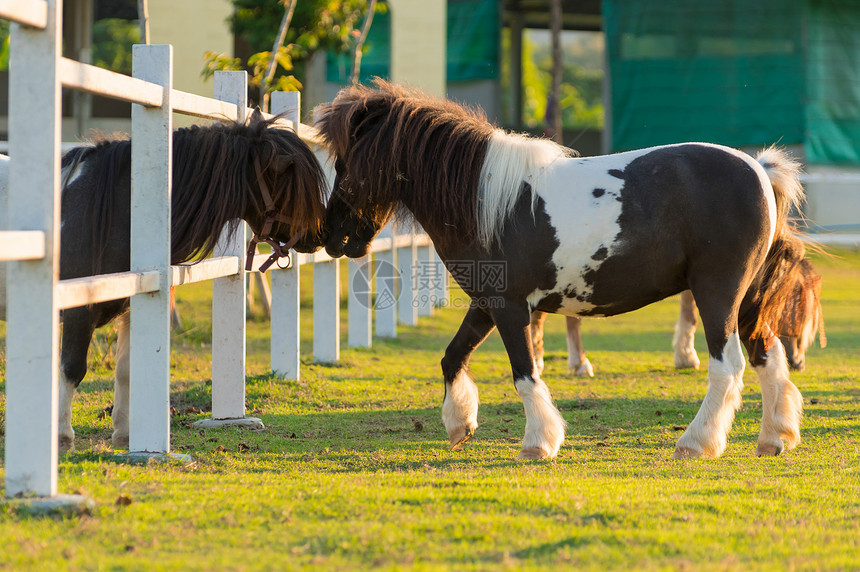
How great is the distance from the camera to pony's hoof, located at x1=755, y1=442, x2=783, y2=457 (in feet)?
16.4

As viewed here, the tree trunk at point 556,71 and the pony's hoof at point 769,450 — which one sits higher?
the tree trunk at point 556,71

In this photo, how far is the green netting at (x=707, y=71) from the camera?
21781mm

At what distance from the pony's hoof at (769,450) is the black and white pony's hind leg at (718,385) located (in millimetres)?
333

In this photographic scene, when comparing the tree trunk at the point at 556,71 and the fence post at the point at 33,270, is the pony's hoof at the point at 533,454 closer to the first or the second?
the fence post at the point at 33,270

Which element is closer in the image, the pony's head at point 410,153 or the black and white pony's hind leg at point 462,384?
the pony's head at point 410,153

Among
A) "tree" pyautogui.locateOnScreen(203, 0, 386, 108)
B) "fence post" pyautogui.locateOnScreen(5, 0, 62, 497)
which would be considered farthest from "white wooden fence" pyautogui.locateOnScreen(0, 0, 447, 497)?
"tree" pyautogui.locateOnScreen(203, 0, 386, 108)

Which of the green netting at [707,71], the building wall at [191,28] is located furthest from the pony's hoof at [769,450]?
the green netting at [707,71]

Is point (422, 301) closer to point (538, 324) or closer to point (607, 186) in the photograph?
point (538, 324)

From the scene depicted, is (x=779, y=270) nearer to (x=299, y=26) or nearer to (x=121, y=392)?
(x=121, y=392)

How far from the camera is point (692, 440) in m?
4.84

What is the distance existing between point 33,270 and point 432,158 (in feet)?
7.74

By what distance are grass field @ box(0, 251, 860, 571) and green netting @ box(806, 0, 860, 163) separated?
633 inches

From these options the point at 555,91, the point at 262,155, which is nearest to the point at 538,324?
the point at 262,155

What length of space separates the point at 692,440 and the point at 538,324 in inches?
123
